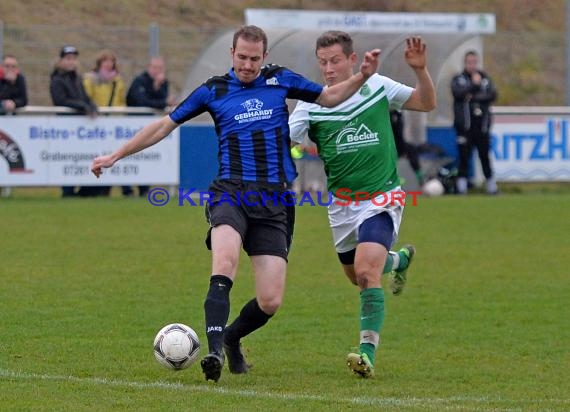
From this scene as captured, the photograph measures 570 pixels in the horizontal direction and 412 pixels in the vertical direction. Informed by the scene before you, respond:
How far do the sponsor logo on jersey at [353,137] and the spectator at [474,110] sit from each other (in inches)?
479

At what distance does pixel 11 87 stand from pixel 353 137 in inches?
440

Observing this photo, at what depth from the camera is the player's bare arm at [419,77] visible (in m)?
7.02

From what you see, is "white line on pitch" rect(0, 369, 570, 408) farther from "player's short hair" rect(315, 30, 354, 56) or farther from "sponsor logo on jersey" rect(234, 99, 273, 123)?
"player's short hair" rect(315, 30, 354, 56)

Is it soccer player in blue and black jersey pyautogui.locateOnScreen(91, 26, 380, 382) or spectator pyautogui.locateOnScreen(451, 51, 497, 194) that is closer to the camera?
soccer player in blue and black jersey pyautogui.locateOnScreen(91, 26, 380, 382)

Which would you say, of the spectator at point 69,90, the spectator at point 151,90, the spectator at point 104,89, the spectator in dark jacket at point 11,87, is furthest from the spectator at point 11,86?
the spectator at point 151,90

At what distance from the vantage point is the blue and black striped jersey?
691cm

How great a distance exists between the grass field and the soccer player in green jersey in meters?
0.71

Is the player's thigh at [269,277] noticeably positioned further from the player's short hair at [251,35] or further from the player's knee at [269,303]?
the player's short hair at [251,35]

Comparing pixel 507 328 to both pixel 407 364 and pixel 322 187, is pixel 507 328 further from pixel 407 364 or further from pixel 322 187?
pixel 322 187

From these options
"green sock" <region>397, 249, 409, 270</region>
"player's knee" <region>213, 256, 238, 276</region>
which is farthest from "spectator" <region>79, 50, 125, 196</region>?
"player's knee" <region>213, 256, 238, 276</region>

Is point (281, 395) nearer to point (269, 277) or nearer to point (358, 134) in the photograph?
point (269, 277)

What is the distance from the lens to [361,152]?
7.45 m

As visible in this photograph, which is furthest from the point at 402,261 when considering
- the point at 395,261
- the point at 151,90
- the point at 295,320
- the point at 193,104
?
the point at 151,90

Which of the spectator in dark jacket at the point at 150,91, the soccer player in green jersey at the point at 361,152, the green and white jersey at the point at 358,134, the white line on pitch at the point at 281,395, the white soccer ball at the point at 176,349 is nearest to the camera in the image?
the white line on pitch at the point at 281,395
